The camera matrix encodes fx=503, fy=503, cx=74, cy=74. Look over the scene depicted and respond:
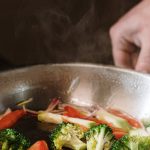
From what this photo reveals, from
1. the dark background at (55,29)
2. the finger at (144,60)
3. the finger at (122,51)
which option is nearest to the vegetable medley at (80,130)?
the finger at (144,60)

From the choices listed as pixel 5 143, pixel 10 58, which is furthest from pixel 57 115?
pixel 10 58

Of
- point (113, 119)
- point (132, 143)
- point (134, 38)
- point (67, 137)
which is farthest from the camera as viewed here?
point (134, 38)

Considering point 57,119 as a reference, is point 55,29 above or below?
above

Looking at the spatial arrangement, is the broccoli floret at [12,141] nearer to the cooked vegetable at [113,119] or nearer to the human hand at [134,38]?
the cooked vegetable at [113,119]

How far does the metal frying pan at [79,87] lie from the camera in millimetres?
2008

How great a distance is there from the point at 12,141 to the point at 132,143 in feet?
1.35

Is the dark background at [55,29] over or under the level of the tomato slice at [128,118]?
over

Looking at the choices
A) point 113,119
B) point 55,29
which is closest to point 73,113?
point 113,119

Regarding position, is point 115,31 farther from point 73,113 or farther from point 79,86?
point 73,113

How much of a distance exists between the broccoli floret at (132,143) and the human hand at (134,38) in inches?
19.6

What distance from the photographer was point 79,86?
6.95ft

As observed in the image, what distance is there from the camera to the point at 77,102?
6.88ft

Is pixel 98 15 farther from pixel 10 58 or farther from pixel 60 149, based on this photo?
pixel 60 149

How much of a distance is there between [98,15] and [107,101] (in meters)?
0.74
